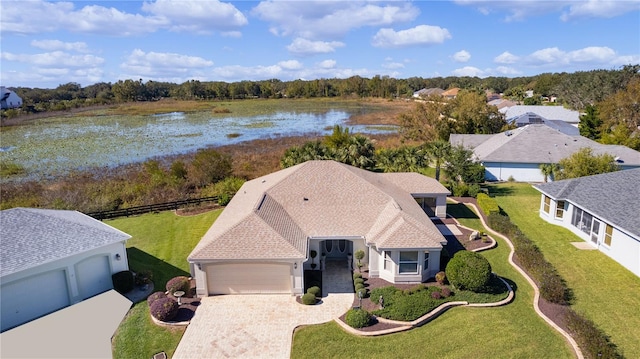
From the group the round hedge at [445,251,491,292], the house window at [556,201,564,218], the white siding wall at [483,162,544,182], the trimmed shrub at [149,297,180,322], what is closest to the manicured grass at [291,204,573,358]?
the round hedge at [445,251,491,292]

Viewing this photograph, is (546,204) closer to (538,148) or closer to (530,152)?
(530,152)

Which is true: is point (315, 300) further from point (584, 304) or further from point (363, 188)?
point (584, 304)

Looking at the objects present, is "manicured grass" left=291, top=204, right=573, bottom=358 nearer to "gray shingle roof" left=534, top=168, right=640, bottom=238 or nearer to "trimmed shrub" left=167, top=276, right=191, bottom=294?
"trimmed shrub" left=167, top=276, right=191, bottom=294

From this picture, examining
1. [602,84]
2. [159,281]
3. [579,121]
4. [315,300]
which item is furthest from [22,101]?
[602,84]

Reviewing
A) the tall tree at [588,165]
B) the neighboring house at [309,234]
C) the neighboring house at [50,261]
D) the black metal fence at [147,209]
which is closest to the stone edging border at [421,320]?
the neighboring house at [309,234]

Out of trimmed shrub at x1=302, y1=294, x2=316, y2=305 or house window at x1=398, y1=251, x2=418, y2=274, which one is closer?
trimmed shrub at x1=302, y1=294, x2=316, y2=305

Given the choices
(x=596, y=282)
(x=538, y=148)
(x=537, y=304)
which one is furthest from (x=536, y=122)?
(x=537, y=304)
